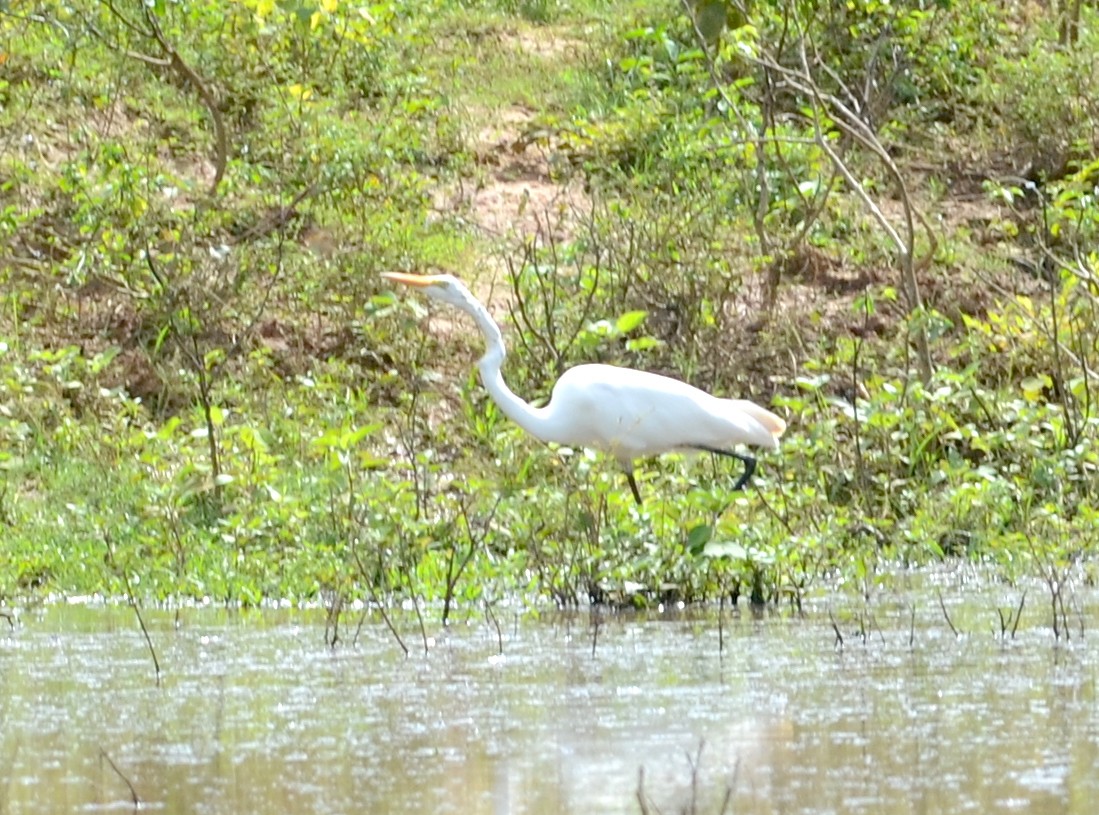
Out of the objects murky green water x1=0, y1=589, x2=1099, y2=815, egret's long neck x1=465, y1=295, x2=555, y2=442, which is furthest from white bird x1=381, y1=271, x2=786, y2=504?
murky green water x1=0, y1=589, x2=1099, y2=815

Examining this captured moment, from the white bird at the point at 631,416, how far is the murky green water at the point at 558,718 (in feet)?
7.01

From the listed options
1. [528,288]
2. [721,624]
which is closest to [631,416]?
[528,288]

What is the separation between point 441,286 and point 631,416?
1066mm

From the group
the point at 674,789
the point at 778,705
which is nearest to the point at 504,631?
the point at 778,705

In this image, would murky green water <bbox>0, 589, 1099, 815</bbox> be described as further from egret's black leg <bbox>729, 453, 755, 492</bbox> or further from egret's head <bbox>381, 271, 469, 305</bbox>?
egret's head <bbox>381, 271, 469, 305</bbox>

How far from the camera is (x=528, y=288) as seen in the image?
11102 mm

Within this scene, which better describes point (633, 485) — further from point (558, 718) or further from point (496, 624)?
point (558, 718)

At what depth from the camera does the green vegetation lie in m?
7.90

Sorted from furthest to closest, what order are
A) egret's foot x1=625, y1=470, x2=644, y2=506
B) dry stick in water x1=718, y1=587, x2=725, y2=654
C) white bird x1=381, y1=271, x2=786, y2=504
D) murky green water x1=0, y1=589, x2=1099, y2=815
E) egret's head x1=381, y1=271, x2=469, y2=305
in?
egret's head x1=381, y1=271, x2=469, y2=305 → white bird x1=381, y1=271, x2=786, y2=504 → egret's foot x1=625, y1=470, x2=644, y2=506 → dry stick in water x1=718, y1=587, x2=725, y2=654 → murky green water x1=0, y1=589, x2=1099, y2=815

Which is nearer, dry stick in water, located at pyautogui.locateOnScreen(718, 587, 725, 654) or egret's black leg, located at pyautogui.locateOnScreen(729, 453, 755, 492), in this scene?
dry stick in water, located at pyautogui.locateOnScreen(718, 587, 725, 654)

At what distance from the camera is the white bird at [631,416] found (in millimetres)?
8969

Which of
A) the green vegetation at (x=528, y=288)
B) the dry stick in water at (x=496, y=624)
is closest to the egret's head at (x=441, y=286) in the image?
the green vegetation at (x=528, y=288)

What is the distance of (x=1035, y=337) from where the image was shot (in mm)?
10438

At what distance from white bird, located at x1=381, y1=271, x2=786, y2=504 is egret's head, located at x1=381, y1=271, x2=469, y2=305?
1.00 feet
